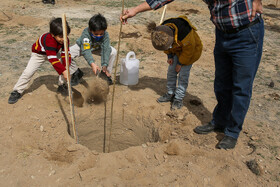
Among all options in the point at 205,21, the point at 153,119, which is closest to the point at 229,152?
the point at 153,119

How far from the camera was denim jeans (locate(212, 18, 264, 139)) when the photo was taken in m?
2.16

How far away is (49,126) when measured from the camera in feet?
9.69

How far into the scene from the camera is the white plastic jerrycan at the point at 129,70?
12.5 ft

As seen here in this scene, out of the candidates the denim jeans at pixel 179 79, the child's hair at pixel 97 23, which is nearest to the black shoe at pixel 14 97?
the child's hair at pixel 97 23

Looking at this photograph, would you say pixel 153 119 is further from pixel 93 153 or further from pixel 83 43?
pixel 83 43

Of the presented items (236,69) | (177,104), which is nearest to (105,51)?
(177,104)

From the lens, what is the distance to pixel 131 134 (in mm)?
3590

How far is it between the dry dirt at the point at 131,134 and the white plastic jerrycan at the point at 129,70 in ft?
0.51

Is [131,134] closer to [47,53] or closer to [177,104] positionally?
[177,104]

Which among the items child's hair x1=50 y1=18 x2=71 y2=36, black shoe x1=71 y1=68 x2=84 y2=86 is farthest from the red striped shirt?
black shoe x1=71 y1=68 x2=84 y2=86

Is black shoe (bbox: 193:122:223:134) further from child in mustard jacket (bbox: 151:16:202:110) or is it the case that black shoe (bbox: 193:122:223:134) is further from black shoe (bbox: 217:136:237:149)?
child in mustard jacket (bbox: 151:16:202:110)

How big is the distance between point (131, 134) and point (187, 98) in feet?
3.28

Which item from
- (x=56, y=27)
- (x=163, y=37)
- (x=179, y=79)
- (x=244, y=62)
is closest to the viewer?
(x=244, y=62)

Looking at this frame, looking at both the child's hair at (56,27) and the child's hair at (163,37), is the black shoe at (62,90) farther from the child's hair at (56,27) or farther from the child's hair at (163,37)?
the child's hair at (163,37)
